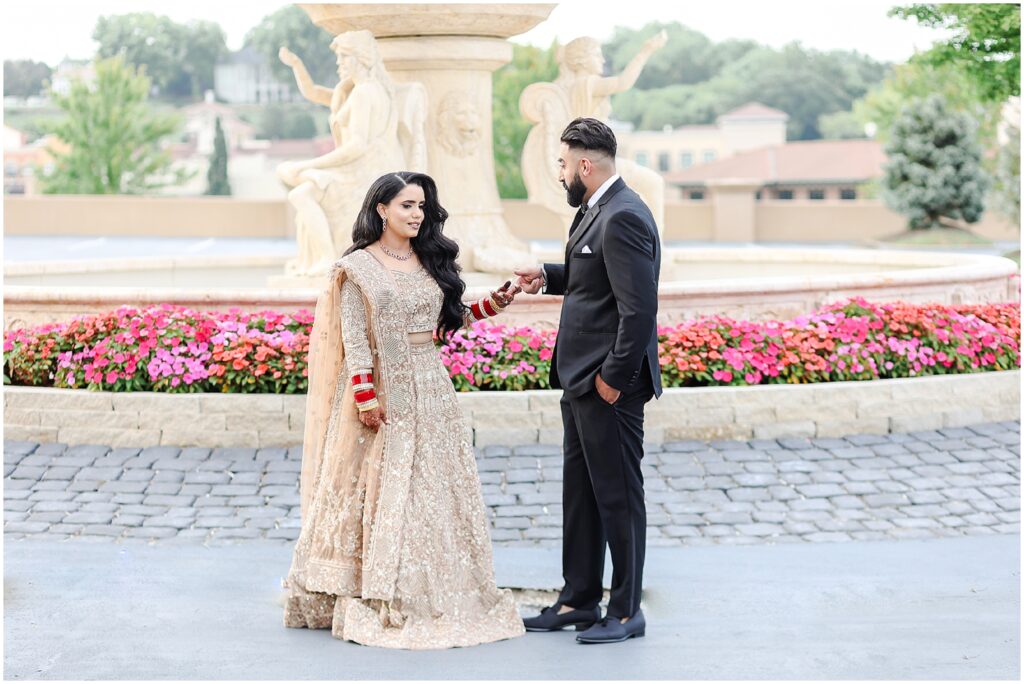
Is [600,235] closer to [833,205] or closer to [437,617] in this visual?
[437,617]

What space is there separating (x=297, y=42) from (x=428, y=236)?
77435 mm

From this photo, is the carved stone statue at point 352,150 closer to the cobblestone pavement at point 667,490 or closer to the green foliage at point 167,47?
the cobblestone pavement at point 667,490

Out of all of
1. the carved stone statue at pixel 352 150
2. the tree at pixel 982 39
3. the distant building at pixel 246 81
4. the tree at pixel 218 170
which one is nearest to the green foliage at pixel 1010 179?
the tree at pixel 982 39

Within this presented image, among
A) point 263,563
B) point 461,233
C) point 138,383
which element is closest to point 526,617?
point 263,563

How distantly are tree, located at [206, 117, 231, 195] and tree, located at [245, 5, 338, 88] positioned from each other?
32.4 ft

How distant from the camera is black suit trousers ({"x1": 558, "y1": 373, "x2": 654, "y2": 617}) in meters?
5.02

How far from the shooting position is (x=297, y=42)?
261ft

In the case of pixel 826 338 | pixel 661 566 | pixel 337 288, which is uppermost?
pixel 337 288

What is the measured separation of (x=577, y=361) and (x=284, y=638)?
1483 millimetres

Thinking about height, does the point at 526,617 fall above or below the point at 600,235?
below

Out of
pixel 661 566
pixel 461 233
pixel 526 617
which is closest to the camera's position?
pixel 526 617

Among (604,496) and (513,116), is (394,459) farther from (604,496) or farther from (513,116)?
(513,116)

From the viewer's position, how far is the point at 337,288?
5082 millimetres

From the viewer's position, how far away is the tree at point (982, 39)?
13.5m
